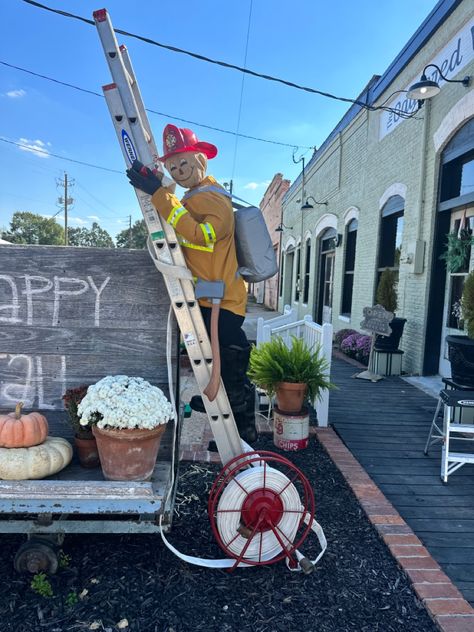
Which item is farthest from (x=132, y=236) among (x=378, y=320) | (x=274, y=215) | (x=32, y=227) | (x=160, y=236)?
(x=160, y=236)

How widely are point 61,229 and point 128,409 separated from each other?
66.4 meters

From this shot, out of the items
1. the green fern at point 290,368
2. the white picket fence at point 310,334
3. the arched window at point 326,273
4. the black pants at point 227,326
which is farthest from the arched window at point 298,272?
the black pants at point 227,326

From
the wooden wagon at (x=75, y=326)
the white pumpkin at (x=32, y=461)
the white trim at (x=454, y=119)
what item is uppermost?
the white trim at (x=454, y=119)

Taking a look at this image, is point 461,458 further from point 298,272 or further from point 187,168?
point 298,272

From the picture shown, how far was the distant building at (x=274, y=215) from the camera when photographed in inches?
833

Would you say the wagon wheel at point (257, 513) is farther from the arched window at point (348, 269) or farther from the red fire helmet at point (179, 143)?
the arched window at point (348, 269)

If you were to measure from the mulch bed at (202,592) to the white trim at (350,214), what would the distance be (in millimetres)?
8016

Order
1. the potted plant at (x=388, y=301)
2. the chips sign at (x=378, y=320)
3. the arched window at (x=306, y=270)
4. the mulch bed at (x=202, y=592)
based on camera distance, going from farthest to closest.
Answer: the arched window at (x=306, y=270) < the potted plant at (x=388, y=301) < the chips sign at (x=378, y=320) < the mulch bed at (x=202, y=592)

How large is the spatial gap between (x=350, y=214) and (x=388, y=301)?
126 inches

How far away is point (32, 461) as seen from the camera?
1.88 meters

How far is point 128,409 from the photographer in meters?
1.85

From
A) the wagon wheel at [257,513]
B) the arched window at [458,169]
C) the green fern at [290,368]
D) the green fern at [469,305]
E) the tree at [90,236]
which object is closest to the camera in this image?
the wagon wheel at [257,513]

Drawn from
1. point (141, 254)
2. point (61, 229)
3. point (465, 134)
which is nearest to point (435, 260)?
point (465, 134)

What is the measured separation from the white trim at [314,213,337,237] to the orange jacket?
951cm
